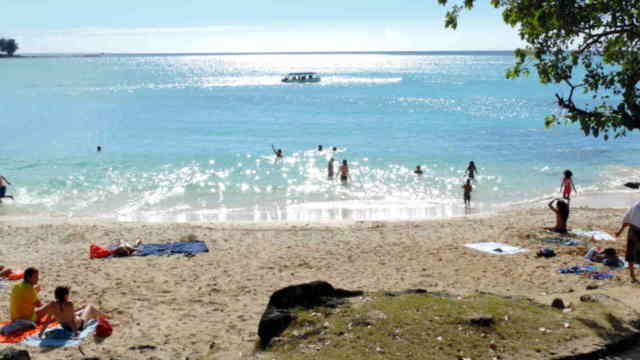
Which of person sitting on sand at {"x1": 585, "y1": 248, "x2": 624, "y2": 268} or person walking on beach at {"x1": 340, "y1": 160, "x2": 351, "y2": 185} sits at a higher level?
person sitting on sand at {"x1": 585, "y1": 248, "x2": 624, "y2": 268}

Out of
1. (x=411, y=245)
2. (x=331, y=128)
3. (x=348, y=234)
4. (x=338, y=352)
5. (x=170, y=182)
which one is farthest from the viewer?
(x=331, y=128)

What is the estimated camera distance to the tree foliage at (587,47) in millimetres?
9695

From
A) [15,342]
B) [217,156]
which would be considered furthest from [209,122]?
[15,342]

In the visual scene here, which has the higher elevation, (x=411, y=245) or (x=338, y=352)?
(x=338, y=352)

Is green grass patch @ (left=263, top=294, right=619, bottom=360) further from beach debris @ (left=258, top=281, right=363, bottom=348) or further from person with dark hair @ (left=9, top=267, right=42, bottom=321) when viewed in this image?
person with dark hair @ (left=9, top=267, right=42, bottom=321)

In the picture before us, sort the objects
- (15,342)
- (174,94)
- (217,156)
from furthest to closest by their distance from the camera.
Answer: (174,94), (217,156), (15,342)

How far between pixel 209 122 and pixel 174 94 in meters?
43.6

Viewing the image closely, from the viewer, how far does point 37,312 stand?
31.3 ft

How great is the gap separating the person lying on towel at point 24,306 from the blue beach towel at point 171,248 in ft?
17.9

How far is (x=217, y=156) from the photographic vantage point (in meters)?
38.7

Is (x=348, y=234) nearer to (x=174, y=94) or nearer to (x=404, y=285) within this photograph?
(x=404, y=285)

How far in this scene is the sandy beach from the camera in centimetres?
957

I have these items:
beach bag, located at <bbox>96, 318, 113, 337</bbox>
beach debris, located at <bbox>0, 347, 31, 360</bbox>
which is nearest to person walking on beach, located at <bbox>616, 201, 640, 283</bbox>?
beach bag, located at <bbox>96, 318, 113, 337</bbox>

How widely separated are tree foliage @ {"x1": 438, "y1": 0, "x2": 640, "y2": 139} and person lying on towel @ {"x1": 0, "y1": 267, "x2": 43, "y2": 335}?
8.46m
